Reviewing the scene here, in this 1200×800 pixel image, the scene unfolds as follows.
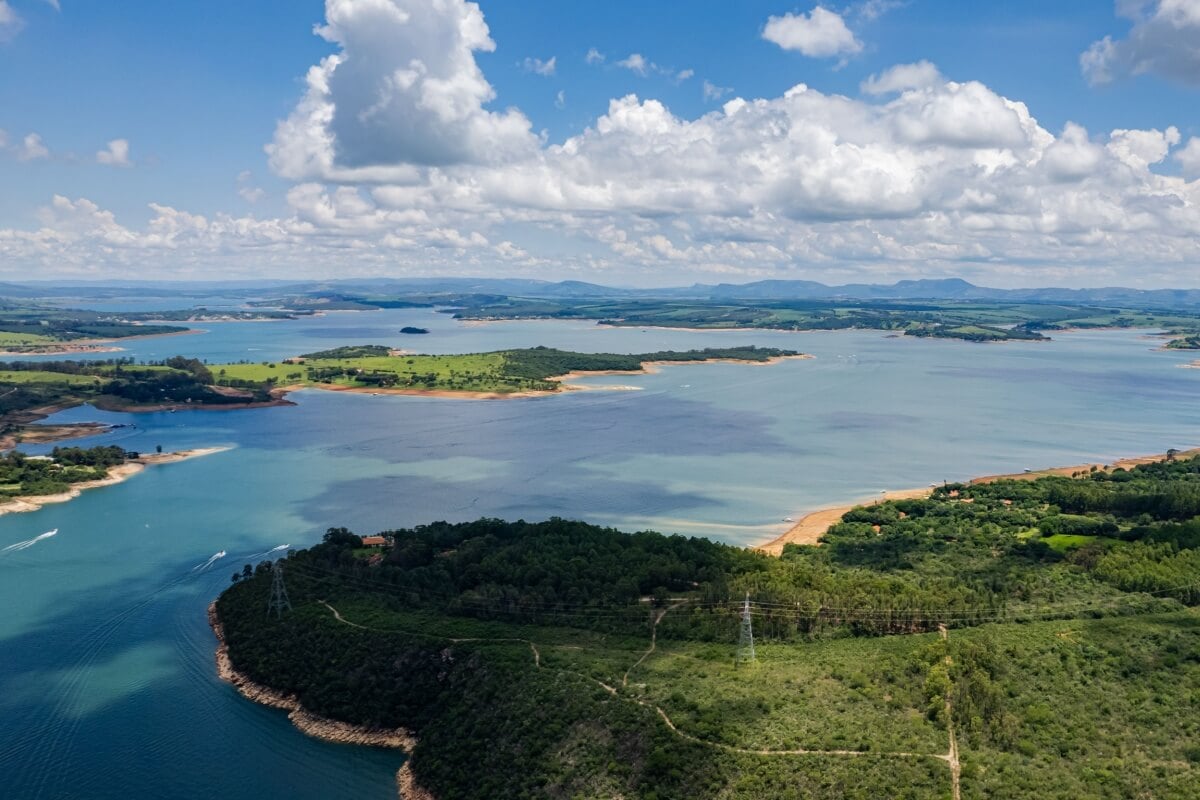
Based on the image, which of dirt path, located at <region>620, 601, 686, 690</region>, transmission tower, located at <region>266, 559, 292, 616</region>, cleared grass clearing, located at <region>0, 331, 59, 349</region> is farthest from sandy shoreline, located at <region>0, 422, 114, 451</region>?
cleared grass clearing, located at <region>0, 331, 59, 349</region>

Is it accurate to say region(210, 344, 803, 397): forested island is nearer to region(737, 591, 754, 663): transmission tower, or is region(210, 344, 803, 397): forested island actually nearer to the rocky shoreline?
the rocky shoreline

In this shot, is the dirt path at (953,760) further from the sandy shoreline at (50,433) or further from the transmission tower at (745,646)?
the sandy shoreline at (50,433)

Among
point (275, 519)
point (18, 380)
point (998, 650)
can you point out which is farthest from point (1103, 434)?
point (18, 380)

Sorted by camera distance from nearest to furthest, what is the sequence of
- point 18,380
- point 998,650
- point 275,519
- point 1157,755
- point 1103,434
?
point 1157,755 < point 998,650 < point 275,519 < point 1103,434 < point 18,380

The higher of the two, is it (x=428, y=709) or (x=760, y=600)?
(x=760, y=600)

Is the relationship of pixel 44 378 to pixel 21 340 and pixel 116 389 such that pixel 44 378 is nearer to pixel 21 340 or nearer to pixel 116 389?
pixel 116 389

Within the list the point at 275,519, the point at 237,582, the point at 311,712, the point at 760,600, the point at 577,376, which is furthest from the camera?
the point at 577,376

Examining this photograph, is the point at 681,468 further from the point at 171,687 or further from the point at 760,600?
the point at 171,687
